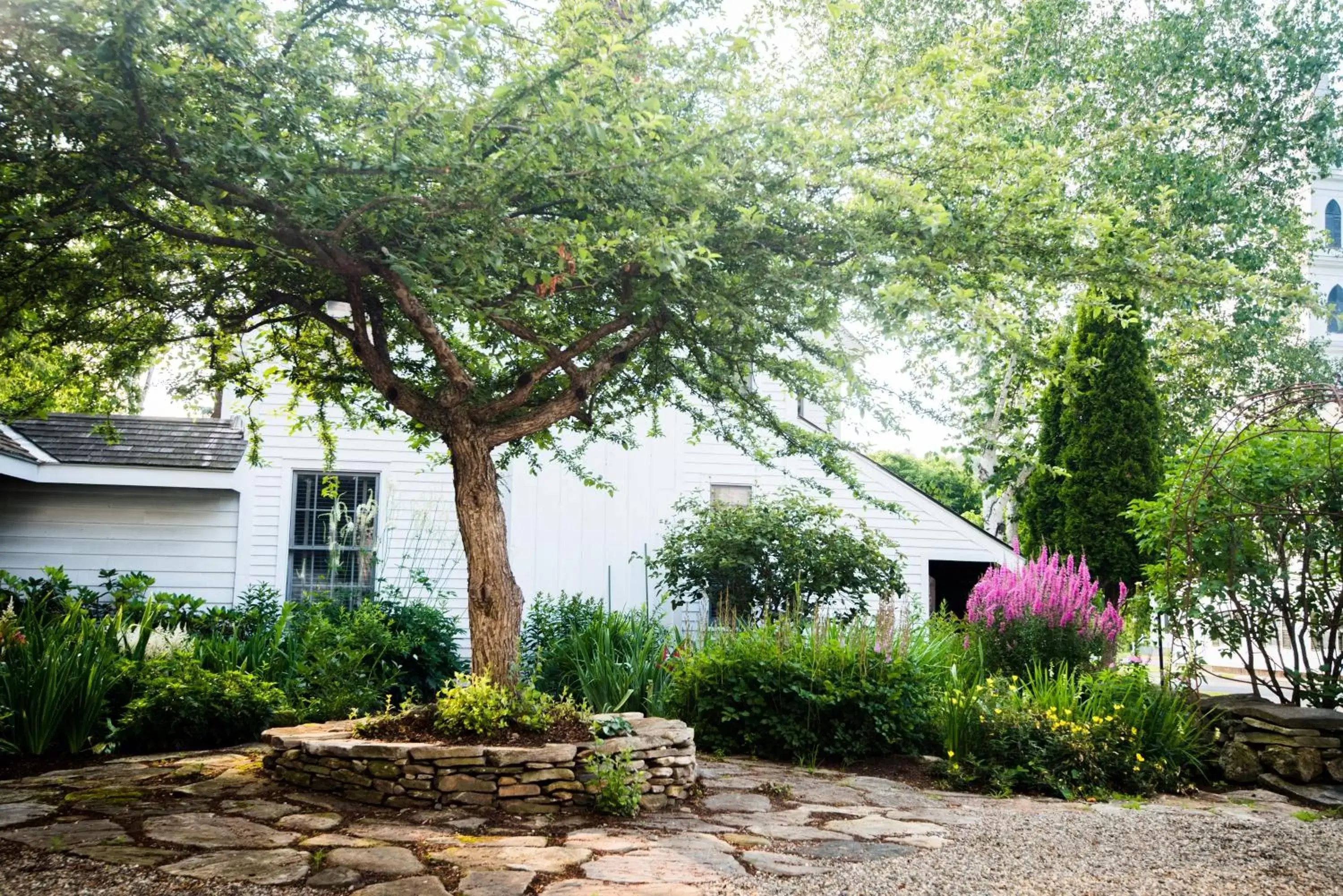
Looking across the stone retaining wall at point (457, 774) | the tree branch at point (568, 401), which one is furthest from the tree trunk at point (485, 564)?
the stone retaining wall at point (457, 774)

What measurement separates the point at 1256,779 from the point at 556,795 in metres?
4.51

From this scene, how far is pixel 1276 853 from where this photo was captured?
14.2 feet

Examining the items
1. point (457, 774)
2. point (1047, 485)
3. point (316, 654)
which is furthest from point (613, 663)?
point (1047, 485)

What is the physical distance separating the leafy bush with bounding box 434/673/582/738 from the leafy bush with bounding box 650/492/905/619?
411 cm

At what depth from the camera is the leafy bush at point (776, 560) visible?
9766 mm

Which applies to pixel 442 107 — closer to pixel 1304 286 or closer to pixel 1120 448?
pixel 1304 286

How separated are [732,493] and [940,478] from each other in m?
22.8

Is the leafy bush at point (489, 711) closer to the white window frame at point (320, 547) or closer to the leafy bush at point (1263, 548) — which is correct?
the leafy bush at point (1263, 548)

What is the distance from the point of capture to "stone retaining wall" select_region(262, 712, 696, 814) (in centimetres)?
485

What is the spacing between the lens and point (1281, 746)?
625cm

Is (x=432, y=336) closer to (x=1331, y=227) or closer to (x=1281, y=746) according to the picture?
(x=1281, y=746)

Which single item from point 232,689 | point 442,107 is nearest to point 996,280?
point 442,107

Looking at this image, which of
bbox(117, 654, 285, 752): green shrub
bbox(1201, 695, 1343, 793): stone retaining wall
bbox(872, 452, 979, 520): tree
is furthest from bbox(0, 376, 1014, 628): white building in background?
bbox(872, 452, 979, 520): tree

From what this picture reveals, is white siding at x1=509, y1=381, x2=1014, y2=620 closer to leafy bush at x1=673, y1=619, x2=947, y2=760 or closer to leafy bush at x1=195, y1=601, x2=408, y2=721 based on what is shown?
leafy bush at x1=195, y1=601, x2=408, y2=721
